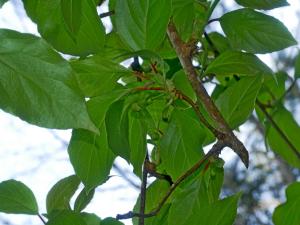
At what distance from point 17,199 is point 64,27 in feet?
0.68

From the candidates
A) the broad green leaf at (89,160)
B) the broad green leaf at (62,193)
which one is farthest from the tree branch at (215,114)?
the broad green leaf at (62,193)

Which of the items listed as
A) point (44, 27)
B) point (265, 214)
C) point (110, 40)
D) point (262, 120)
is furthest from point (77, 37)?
point (265, 214)

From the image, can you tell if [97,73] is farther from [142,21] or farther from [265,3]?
[265,3]

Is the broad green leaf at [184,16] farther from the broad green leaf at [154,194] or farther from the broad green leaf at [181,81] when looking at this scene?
the broad green leaf at [154,194]

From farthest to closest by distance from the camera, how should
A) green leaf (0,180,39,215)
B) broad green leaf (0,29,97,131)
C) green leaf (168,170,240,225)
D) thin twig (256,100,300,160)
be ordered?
thin twig (256,100,300,160), green leaf (0,180,39,215), green leaf (168,170,240,225), broad green leaf (0,29,97,131)

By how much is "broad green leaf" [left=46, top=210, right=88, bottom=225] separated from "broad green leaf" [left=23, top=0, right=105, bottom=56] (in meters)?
0.15

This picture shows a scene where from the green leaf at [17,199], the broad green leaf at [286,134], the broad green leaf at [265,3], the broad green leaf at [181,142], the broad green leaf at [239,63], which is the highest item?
the broad green leaf at [265,3]

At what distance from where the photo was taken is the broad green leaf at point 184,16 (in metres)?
0.65

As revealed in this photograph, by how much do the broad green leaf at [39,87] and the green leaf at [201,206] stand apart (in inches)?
6.4

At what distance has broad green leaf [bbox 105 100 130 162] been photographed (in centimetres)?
54

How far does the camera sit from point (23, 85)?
43 centimetres

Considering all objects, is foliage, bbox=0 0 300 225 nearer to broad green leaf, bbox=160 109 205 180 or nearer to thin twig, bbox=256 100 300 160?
broad green leaf, bbox=160 109 205 180

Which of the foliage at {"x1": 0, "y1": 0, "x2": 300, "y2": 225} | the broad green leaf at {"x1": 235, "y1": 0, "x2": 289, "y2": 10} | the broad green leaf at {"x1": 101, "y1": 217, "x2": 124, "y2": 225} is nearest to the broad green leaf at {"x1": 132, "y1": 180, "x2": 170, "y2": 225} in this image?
the foliage at {"x1": 0, "y1": 0, "x2": 300, "y2": 225}

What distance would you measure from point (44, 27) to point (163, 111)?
15 centimetres
